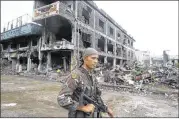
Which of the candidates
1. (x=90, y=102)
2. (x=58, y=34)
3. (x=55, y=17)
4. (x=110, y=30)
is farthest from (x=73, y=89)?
(x=110, y=30)

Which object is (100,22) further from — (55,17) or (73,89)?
(73,89)

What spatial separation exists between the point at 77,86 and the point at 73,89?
0.07 meters

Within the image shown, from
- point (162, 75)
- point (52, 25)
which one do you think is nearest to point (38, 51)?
point (52, 25)

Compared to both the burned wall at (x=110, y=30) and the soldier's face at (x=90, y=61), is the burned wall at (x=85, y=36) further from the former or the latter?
the soldier's face at (x=90, y=61)

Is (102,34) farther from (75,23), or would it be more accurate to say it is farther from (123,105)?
(123,105)

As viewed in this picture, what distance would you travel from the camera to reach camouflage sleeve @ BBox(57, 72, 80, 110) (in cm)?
210

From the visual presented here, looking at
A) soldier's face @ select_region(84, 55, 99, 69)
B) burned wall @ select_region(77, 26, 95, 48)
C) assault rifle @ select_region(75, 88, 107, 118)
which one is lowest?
assault rifle @ select_region(75, 88, 107, 118)

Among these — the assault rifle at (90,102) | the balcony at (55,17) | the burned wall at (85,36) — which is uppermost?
the balcony at (55,17)

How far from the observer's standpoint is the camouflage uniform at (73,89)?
212 centimetres

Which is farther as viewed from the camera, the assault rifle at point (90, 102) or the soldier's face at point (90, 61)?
the soldier's face at point (90, 61)

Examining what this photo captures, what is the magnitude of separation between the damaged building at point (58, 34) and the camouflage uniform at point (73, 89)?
14.1m

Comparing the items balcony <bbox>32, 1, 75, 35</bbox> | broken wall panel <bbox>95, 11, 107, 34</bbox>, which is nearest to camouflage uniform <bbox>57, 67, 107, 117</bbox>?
balcony <bbox>32, 1, 75, 35</bbox>

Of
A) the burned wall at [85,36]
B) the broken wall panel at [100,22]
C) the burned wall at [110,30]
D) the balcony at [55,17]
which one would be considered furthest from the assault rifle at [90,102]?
the burned wall at [110,30]

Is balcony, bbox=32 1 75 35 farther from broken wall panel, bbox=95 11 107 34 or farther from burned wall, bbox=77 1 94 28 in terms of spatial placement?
broken wall panel, bbox=95 11 107 34
